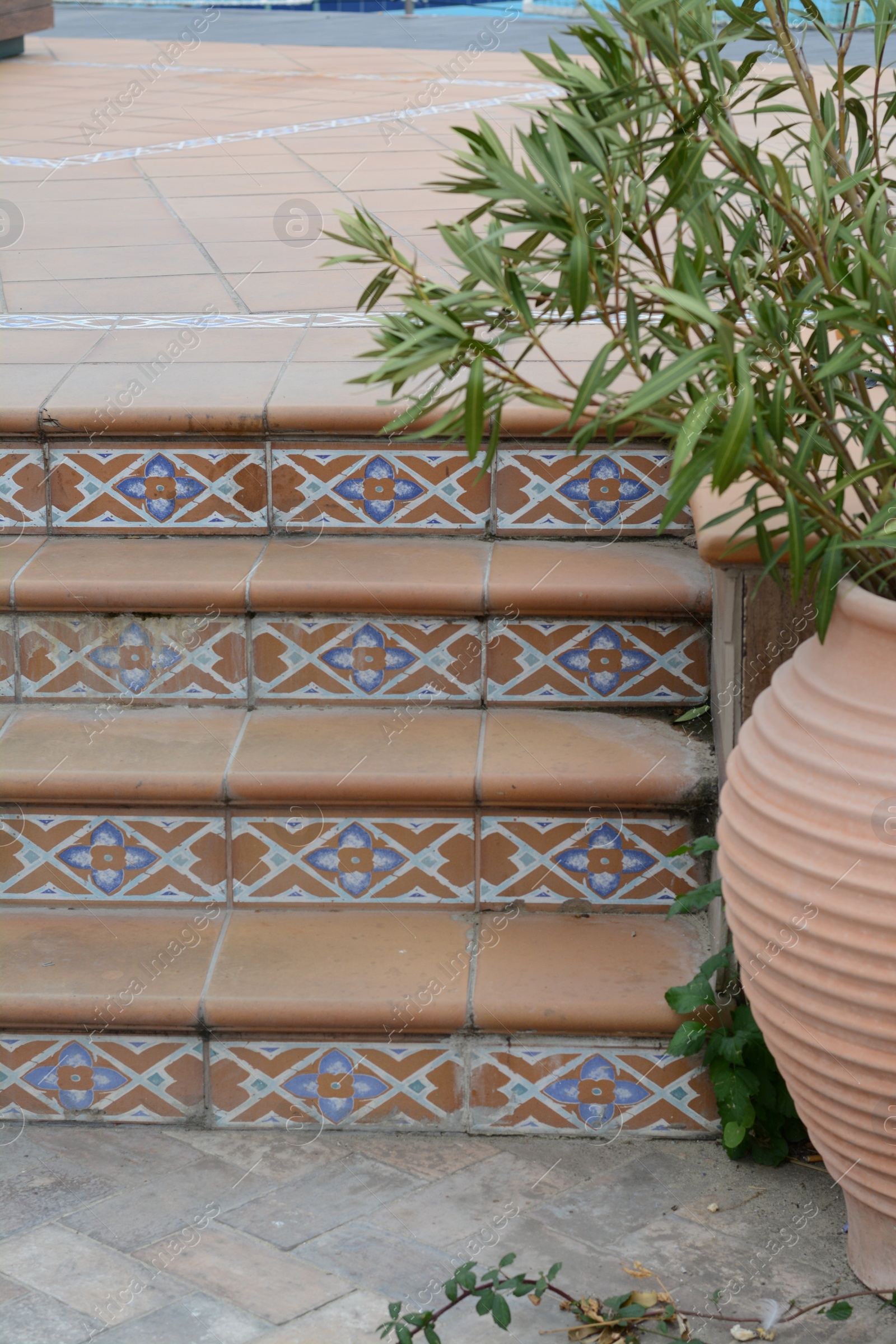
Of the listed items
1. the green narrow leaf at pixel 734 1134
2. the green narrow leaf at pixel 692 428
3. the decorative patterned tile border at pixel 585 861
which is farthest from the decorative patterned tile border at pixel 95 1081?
the green narrow leaf at pixel 692 428

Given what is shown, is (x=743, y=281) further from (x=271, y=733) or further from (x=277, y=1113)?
(x=277, y=1113)

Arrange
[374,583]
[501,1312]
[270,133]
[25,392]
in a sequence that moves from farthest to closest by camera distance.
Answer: [270,133]
[25,392]
[374,583]
[501,1312]

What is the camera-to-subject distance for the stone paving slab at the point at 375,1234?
1664 mm

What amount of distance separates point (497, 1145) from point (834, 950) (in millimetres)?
727

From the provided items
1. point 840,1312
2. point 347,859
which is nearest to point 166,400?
point 347,859

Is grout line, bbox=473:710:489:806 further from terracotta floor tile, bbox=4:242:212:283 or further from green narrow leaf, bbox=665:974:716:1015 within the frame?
terracotta floor tile, bbox=4:242:212:283

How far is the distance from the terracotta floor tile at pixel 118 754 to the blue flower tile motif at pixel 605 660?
21.2 inches

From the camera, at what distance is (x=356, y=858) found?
2.16 meters

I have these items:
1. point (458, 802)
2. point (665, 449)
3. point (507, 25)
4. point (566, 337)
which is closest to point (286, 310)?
point (566, 337)

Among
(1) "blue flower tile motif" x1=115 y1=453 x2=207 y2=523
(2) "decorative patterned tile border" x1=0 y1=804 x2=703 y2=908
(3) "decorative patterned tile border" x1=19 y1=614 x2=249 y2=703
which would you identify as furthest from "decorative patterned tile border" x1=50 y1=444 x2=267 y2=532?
(2) "decorative patterned tile border" x1=0 y1=804 x2=703 y2=908

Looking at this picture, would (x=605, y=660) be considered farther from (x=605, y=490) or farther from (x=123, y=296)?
(x=123, y=296)

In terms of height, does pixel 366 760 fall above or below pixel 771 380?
below

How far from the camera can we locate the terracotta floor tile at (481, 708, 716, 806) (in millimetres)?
2084

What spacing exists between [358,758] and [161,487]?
63 cm
